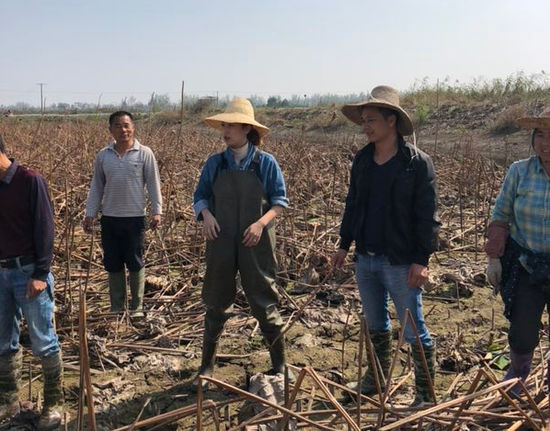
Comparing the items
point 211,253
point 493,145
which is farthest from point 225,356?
point 493,145

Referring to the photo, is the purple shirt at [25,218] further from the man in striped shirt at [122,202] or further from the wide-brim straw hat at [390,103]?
the wide-brim straw hat at [390,103]

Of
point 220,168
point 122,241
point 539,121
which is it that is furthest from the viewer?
point 122,241

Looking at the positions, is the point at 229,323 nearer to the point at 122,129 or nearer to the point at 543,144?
the point at 122,129

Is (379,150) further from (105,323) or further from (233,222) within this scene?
(105,323)

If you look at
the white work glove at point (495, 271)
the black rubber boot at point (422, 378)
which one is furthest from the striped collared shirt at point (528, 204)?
the black rubber boot at point (422, 378)

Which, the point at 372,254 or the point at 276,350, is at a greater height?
the point at 372,254

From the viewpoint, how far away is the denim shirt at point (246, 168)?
2.71 meters

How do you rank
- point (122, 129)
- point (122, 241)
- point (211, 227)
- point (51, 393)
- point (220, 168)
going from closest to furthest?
point (51, 393) → point (211, 227) → point (220, 168) → point (122, 129) → point (122, 241)

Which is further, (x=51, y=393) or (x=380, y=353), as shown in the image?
(x=380, y=353)

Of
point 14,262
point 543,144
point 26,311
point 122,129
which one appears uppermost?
point 122,129

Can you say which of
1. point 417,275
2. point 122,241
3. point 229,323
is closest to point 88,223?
point 122,241

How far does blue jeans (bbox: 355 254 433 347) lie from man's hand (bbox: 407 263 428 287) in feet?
0.11

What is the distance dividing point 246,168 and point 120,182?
4.36ft

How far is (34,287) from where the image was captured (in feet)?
7.64
